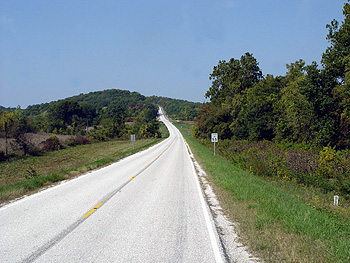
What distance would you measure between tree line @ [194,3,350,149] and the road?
92.3 feet

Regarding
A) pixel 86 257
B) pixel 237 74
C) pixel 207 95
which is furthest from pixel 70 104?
pixel 86 257

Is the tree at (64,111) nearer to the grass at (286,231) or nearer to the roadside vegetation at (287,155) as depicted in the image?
the roadside vegetation at (287,155)

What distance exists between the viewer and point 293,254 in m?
5.20

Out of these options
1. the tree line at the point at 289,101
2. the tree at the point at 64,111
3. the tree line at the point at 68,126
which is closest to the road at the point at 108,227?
the tree line at the point at 289,101

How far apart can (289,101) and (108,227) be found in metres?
44.8

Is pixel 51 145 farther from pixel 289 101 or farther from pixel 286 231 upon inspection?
pixel 286 231

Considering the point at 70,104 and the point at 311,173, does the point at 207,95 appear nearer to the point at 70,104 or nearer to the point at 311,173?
the point at 311,173

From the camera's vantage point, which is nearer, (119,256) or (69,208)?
(119,256)

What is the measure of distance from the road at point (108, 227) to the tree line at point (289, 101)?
28143 mm

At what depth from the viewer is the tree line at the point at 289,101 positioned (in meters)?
34.6

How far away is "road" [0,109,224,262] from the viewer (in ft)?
17.3

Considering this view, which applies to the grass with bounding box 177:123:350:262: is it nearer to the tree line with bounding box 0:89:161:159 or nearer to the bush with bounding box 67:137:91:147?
the tree line with bounding box 0:89:161:159

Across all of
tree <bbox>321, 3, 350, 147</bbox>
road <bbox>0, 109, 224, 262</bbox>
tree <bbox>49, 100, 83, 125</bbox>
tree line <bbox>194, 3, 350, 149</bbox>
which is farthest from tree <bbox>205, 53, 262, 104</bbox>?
tree <bbox>49, 100, 83, 125</bbox>

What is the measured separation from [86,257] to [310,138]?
3919 centimetres
